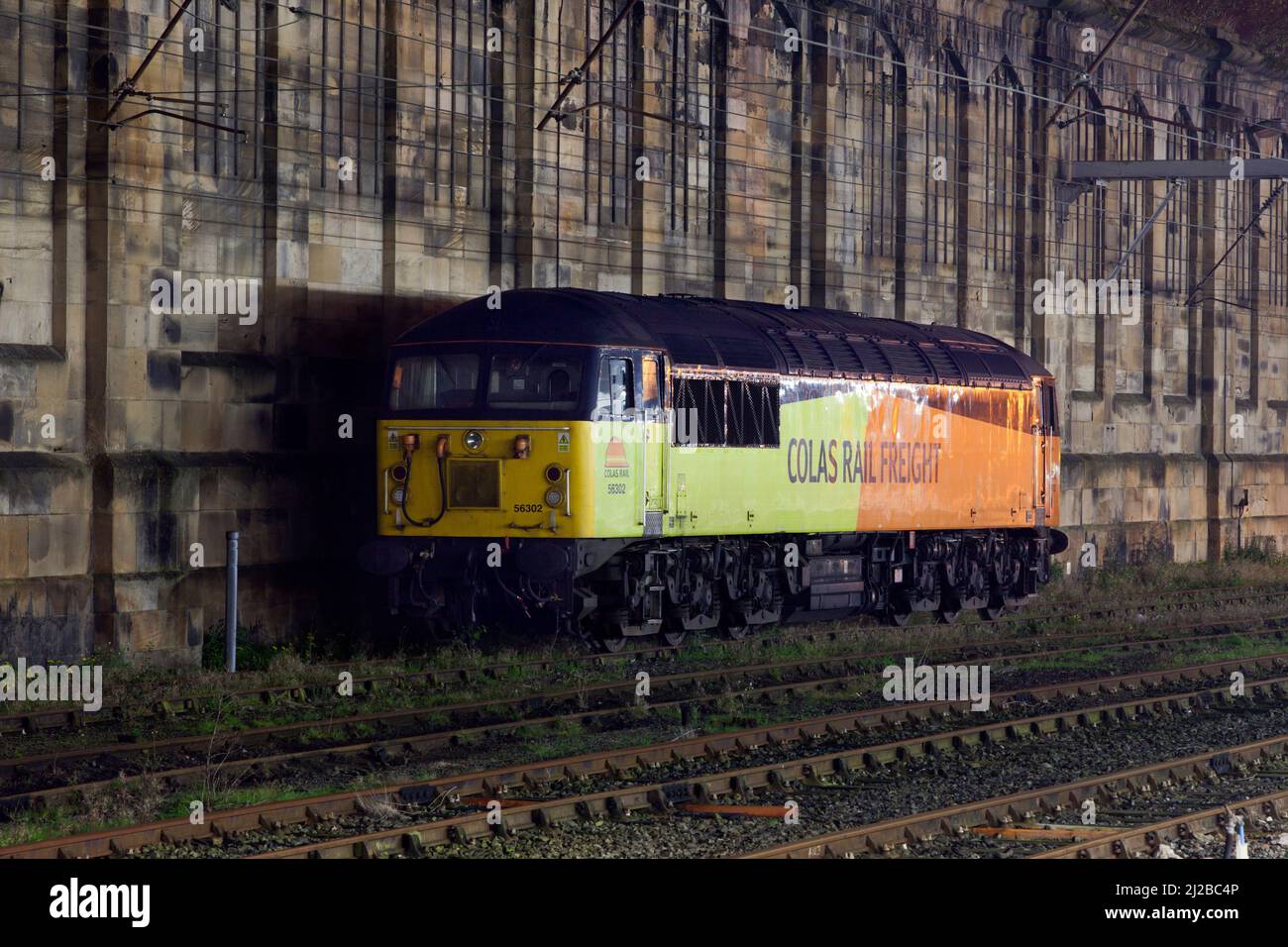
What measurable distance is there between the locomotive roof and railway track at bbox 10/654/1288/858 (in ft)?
17.7

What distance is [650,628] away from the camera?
21.1 m

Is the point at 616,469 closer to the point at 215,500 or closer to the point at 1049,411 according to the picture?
the point at 215,500

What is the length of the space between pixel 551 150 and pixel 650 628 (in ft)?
25.1

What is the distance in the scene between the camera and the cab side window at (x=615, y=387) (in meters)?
19.6

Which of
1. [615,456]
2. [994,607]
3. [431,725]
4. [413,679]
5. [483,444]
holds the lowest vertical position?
[431,725]

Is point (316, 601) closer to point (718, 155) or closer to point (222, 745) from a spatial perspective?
point (222, 745)

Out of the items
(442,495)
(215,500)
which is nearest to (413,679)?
(442,495)

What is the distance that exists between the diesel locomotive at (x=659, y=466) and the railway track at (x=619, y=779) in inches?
166

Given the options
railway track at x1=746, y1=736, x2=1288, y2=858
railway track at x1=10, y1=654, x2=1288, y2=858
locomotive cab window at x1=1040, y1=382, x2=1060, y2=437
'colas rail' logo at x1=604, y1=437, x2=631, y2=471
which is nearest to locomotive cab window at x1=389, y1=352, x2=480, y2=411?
'colas rail' logo at x1=604, y1=437, x2=631, y2=471

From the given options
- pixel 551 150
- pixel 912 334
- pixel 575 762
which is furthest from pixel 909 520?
pixel 575 762

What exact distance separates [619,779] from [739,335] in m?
9.32

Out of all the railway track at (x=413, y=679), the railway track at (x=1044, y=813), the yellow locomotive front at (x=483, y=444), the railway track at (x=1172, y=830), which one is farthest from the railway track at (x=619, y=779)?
the yellow locomotive front at (x=483, y=444)

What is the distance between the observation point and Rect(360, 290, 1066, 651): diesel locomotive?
64.5 ft

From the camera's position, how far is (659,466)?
20438 millimetres
